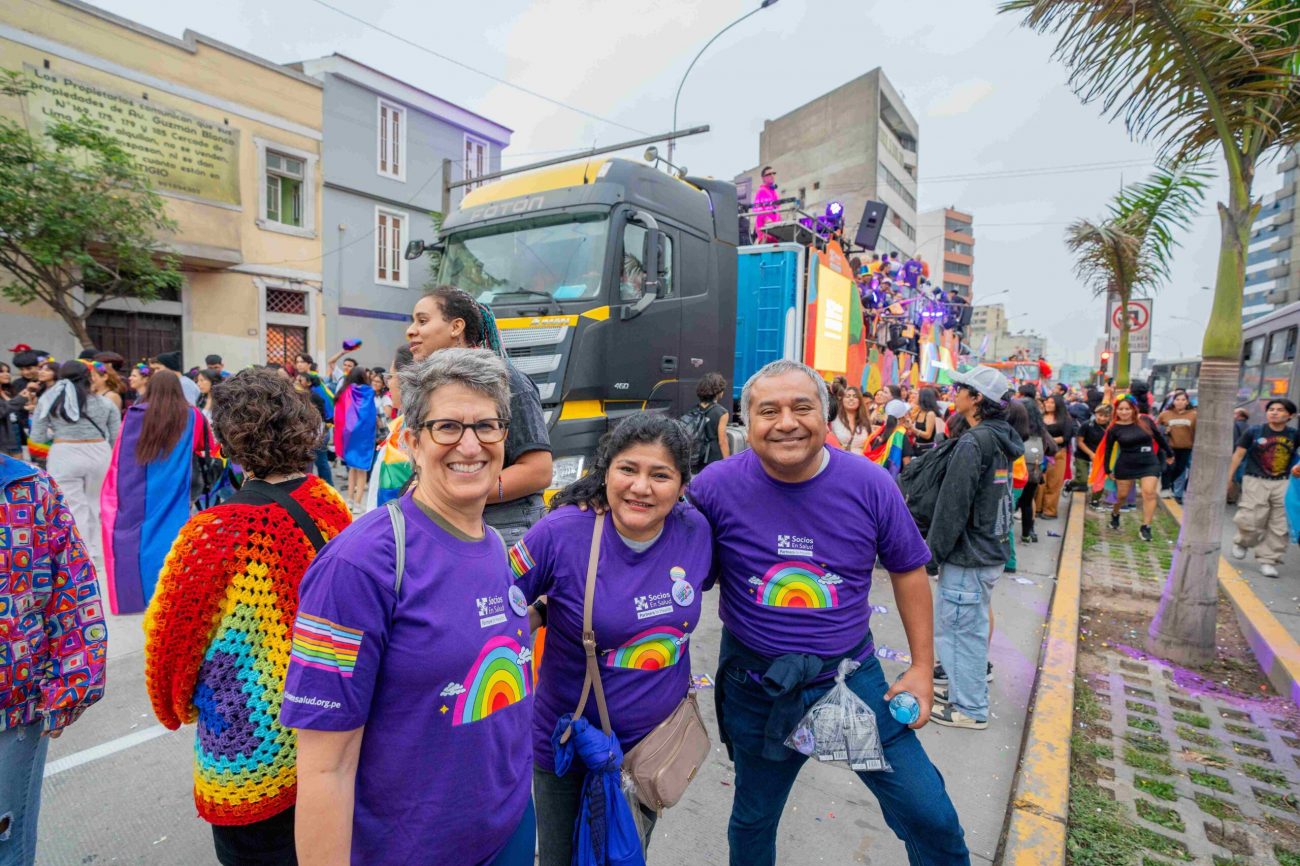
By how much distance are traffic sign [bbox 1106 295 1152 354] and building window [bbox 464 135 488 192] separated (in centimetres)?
1782

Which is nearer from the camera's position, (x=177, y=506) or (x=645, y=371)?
(x=177, y=506)

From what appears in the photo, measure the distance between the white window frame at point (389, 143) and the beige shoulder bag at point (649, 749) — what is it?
776 inches

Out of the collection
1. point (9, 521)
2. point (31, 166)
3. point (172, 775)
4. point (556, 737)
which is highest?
point (31, 166)

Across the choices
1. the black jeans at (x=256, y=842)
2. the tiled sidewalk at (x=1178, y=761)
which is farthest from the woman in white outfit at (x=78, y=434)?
the tiled sidewalk at (x=1178, y=761)

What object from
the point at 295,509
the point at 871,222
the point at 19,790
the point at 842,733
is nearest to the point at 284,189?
the point at 871,222

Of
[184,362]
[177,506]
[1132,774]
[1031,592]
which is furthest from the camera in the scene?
[184,362]

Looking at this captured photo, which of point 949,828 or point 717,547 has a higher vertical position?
point 717,547

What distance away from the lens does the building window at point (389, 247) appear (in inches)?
734

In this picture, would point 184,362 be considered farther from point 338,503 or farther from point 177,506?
point 338,503

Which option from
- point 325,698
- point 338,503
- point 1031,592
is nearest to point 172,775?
point 338,503

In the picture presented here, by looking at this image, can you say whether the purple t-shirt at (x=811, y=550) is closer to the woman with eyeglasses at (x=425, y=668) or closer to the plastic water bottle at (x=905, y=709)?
the plastic water bottle at (x=905, y=709)

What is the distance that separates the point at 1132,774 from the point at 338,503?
373cm

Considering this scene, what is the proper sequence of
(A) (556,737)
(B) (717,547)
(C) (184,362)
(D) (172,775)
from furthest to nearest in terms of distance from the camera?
1. (C) (184,362)
2. (D) (172,775)
3. (B) (717,547)
4. (A) (556,737)

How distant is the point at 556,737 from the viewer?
1870 millimetres
